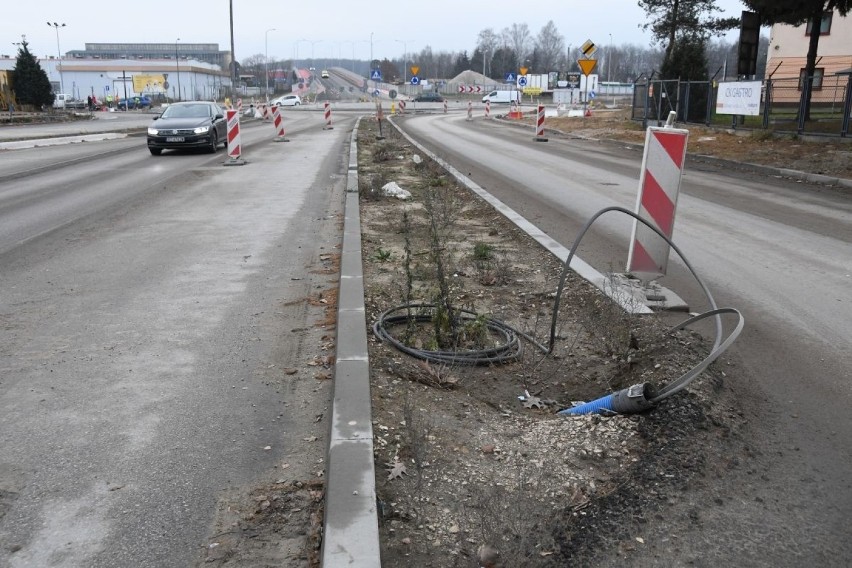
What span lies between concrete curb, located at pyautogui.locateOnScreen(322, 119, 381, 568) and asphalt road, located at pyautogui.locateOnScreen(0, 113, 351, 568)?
0.66 feet

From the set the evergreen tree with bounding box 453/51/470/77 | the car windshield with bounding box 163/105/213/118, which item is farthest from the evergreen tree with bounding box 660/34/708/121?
the evergreen tree with bounding box 453/51/470/77

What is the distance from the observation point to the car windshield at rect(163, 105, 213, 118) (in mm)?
22781

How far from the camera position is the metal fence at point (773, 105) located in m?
22.5

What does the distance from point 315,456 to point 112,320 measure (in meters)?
3.06

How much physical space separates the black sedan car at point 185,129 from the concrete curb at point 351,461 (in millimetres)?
17367

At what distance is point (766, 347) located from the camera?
17.9 ft

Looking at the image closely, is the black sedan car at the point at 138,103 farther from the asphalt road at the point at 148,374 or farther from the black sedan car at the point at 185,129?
the asphalt road at the point at 148,374

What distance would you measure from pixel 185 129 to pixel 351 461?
1994cm

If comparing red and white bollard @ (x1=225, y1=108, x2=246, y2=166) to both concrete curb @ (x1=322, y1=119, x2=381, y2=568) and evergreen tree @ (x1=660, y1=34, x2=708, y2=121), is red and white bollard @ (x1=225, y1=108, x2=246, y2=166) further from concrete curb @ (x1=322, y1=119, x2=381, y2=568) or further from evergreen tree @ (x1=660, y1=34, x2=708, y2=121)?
evergreen tree @ (x1=660, y1=34, x2=708, y2=121)

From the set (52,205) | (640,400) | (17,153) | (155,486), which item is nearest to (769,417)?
(640,400)

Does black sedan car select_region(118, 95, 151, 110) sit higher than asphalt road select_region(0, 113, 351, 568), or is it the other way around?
black sedan car select_region(118, 95, 151, 110)

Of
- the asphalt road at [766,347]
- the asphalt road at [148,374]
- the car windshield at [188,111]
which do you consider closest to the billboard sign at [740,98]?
the asphalt road at [766,347]

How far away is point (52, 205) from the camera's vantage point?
1252cm

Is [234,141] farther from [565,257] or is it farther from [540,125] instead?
[540,125]
